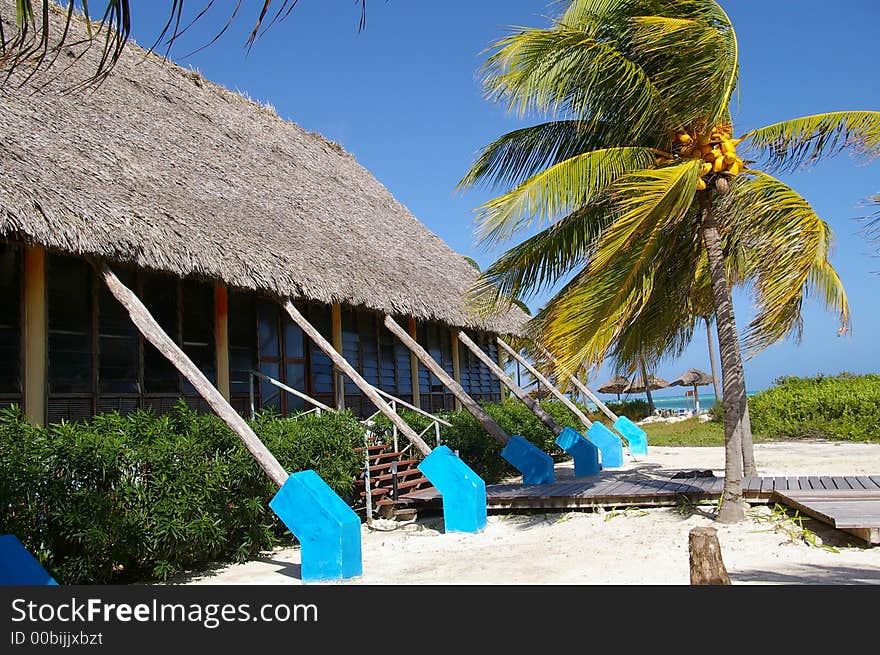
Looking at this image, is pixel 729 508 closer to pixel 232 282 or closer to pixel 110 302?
pixel 232 282

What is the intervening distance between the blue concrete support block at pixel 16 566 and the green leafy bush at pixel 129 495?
1123 mm

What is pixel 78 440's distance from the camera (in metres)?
6.21

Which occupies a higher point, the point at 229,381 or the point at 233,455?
the point at 229,381

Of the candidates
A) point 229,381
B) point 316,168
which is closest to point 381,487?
point 229,381

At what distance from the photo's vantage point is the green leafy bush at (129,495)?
6.05 meters

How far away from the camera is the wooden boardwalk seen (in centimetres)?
891

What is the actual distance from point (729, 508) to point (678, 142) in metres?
3.97

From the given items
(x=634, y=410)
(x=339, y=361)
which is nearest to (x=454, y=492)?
(x=339, y=361)

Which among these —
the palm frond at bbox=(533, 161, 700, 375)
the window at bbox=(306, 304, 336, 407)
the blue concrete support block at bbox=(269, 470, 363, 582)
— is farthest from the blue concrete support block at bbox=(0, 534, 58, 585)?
the window at bbox=(306, 304, 336, 407)

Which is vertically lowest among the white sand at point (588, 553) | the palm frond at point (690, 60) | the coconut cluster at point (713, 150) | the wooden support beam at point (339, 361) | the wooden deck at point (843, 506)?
the white sand at point (588, 553)

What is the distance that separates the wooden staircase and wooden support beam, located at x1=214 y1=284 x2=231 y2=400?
196cm

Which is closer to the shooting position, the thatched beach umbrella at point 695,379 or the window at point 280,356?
the window at point 280,356

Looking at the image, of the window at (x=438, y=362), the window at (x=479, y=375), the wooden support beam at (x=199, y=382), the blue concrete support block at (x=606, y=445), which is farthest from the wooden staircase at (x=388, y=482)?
the window at (x=479, y=375)

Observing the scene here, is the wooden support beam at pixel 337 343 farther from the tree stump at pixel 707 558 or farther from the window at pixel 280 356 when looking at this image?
the tree stump at pixel 707 558
